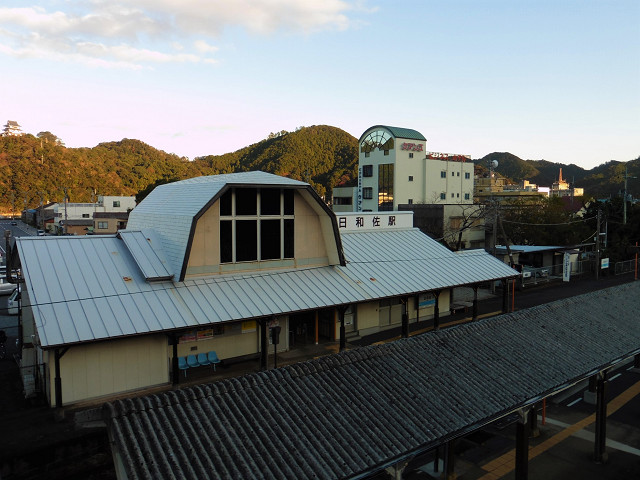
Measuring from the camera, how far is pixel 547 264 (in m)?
36.3

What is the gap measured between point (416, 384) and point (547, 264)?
104ft

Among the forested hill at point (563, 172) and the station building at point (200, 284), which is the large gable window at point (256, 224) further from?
the forested hill at point (563, 172)

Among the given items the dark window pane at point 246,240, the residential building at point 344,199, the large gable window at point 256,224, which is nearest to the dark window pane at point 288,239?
the large gable window at point 256,224

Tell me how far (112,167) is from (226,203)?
359 ft

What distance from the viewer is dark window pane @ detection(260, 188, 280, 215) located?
52.6 feet

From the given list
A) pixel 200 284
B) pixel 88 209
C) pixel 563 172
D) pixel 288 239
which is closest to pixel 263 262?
pixel 288 239

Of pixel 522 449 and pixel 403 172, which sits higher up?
pixel 403 172

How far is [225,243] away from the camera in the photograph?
50.5 feet

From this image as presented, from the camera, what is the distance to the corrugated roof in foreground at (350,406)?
20.8 feet

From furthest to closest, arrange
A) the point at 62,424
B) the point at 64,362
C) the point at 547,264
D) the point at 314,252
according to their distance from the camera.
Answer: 1. the point at 547,264
2. the point at 314,252
3. the point at 64,362
4. the point at 62,424

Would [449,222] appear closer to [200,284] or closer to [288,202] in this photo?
[288,202]

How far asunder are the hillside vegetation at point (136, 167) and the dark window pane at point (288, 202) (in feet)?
241

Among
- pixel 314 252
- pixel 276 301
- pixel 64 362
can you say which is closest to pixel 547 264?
pixel 314 252

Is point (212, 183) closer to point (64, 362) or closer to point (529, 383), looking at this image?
point (64, 362)
